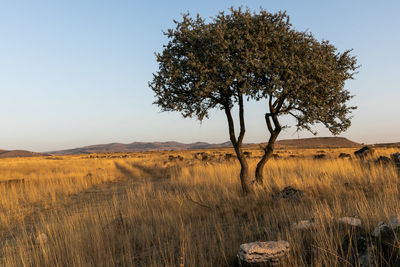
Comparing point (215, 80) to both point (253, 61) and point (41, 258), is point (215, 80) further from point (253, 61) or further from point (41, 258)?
point (41, 258)

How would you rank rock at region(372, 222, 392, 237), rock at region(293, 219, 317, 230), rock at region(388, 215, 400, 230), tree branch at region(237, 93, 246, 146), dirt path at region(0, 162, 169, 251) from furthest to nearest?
1. tree branch at region(237, 93, 246, 146)
2. dirt path at region(0, 162, 169, 251)
3. rock at region(293, 219, 317, 230)
4. rock at region(388, 215, 400, 230)
5. rock at region(372, 222, 392, 237)

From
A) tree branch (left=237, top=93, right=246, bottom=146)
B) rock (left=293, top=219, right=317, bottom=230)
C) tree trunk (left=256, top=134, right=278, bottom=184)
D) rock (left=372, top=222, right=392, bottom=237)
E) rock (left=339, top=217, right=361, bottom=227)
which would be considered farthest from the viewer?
tree trunk (left=256, top=134, right=278, bottom=184)

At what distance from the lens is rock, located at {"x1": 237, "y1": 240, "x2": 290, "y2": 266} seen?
424 cm

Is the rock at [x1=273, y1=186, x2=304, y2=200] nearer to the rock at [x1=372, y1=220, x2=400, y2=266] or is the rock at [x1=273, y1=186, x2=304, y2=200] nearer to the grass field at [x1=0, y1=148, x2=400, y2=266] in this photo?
the grass field at [x1=0, y1=148, x2=400, y2=266]

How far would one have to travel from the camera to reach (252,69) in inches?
399

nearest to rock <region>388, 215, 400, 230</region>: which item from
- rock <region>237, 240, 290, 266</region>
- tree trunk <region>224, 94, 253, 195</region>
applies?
rock <region>237, 240, 290, 266</region>

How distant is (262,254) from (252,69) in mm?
7527

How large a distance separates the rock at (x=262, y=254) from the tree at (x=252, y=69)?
6.41 metres

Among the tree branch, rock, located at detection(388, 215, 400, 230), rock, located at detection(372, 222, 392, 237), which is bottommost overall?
rock, located at detection(372, 222, 392, 237)

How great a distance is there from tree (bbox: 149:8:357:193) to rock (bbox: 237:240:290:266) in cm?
641

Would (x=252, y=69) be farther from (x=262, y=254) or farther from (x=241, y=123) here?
(x=262, y=254)

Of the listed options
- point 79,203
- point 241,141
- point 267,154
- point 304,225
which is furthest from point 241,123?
point 79,203

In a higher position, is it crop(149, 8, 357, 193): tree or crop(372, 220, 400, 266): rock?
crop(149, 8, 357, 193): tree

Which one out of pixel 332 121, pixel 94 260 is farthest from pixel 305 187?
pixel 94 260
